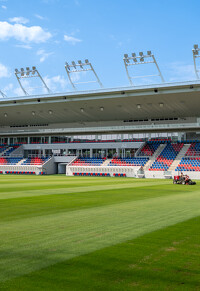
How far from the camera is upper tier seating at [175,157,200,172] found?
45.0 meters

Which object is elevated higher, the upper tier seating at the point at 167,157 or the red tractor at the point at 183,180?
the upper tier seating at the point at 167,157

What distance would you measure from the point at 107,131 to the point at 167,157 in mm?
12547

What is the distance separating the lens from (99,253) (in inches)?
241

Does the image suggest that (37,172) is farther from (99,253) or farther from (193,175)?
(99,253)

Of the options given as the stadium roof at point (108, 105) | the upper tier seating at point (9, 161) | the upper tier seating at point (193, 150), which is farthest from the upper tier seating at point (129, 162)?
the upper tier seating at point (9, 161)

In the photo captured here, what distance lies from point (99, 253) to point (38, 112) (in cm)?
5437

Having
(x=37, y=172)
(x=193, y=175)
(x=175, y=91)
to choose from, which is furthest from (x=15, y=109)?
(x=193, y=175)

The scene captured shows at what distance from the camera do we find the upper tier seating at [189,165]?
1773 inches

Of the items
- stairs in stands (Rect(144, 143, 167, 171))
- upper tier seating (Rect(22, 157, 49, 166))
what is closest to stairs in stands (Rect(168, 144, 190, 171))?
stairs in stands (Rect(144, 143, 167, 171))

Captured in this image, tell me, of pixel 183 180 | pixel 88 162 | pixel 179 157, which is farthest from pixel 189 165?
pixel 88 162

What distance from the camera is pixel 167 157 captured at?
168 feet

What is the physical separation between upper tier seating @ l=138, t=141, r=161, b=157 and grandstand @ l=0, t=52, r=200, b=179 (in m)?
0.17

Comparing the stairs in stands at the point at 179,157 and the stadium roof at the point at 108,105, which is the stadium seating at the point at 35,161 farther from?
the stairs in stands at the point at 179,157

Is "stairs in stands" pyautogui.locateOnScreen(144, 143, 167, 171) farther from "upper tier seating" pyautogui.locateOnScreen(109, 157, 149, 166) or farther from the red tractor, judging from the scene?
the red tractor
